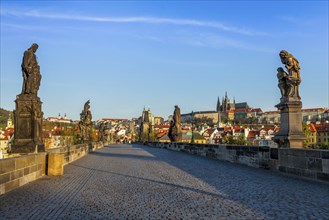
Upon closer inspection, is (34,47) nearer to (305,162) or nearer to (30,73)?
(30,73)

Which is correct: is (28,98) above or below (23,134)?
above

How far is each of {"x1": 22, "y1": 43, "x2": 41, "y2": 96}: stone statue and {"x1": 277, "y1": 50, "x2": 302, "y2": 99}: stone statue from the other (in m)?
7.92

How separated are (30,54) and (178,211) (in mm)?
8163

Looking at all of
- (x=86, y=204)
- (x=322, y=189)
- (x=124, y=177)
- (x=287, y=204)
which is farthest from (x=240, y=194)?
(x=124, y=177)

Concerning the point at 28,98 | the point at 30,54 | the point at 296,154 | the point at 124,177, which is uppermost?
the point at 30,54

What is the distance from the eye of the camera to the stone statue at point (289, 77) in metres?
12.0

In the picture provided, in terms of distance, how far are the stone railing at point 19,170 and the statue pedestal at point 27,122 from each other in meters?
0.77

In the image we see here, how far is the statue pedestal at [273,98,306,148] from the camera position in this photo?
38.7ft

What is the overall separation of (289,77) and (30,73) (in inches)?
325

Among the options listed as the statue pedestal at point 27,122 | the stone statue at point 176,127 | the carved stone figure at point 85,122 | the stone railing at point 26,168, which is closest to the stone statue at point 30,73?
the statue pedestal at point 27,122

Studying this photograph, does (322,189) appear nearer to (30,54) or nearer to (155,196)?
Result: (155,196)

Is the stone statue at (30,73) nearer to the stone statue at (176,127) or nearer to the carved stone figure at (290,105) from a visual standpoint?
the carved stone figure at (290,105)

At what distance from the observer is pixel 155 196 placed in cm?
745

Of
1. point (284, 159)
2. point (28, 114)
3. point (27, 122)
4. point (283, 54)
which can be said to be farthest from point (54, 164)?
point (283, 54)
